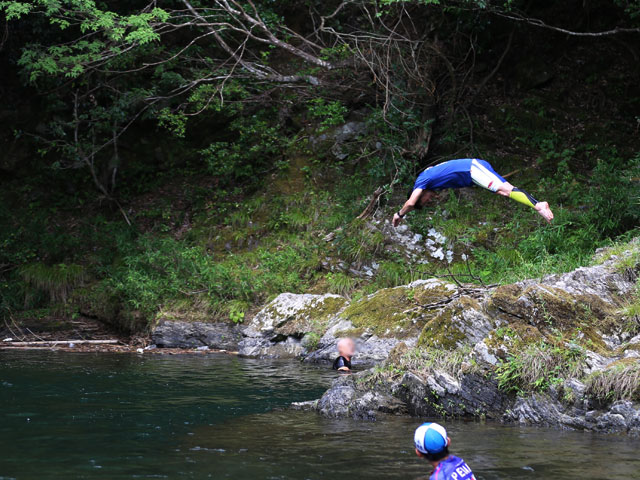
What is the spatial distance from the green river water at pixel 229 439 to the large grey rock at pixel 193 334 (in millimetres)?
3799

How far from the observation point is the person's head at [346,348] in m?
10.6

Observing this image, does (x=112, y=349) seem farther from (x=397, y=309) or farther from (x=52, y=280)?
(x=397, y=309)

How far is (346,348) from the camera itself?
35.3ft

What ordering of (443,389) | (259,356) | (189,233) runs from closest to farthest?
1. (443,389)
2. (259,356)
3. (189,233)

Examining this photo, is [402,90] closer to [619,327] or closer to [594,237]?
[594,237]

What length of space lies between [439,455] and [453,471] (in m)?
0.15

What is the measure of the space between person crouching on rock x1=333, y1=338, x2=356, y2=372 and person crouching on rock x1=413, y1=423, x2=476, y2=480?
5588 mm

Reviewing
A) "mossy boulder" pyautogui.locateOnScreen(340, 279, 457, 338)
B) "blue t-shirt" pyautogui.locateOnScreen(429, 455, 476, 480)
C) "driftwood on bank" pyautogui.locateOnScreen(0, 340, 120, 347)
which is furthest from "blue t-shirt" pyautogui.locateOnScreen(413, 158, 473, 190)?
"driftwood on bank" pyautogui.locateOnScreen(0, 340, 120, 347)

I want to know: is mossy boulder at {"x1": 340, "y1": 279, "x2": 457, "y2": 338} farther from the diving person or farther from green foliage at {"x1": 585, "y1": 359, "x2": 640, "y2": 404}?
green foliage at {"x1": 585, "y1": 359, "x2": 640, "y2": 404}

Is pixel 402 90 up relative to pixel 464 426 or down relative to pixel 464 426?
up

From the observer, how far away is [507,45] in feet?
59.0

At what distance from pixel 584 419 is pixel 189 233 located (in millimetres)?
12325

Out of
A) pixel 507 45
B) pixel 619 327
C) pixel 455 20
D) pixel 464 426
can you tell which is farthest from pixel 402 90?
pixel 464 426

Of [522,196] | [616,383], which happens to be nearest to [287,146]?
[522,196]
